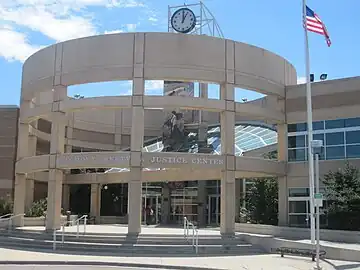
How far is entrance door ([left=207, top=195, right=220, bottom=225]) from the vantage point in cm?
4147

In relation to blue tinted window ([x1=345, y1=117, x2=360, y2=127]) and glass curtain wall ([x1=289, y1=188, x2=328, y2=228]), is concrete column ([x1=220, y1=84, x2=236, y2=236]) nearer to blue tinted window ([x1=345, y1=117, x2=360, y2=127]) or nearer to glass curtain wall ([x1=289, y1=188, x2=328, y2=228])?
glass curtain wall ([x1=289, y1=188, x2=328, y2=228])

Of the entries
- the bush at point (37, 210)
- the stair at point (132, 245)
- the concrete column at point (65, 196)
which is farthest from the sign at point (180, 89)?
the stair at point (132, 245)

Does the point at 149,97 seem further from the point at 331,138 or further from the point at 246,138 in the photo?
the point at 246,138

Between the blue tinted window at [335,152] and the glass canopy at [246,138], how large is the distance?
765 cm

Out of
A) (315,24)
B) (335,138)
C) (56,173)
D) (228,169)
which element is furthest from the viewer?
(335,138)

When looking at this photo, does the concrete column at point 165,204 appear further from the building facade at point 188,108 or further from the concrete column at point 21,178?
the concrete column at point 21,178

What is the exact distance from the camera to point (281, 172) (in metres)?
32.1

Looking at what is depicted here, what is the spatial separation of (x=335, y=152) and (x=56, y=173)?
16.8 m

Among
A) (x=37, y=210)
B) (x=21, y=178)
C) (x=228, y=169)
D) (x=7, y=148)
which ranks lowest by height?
(x=37, y=210)

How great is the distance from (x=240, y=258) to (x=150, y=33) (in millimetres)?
13787

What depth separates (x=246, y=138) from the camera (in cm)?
4212

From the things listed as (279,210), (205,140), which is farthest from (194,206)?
(279,210)

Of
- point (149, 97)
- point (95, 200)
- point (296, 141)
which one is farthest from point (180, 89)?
point (149, 97)

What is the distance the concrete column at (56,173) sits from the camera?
29.2 m
